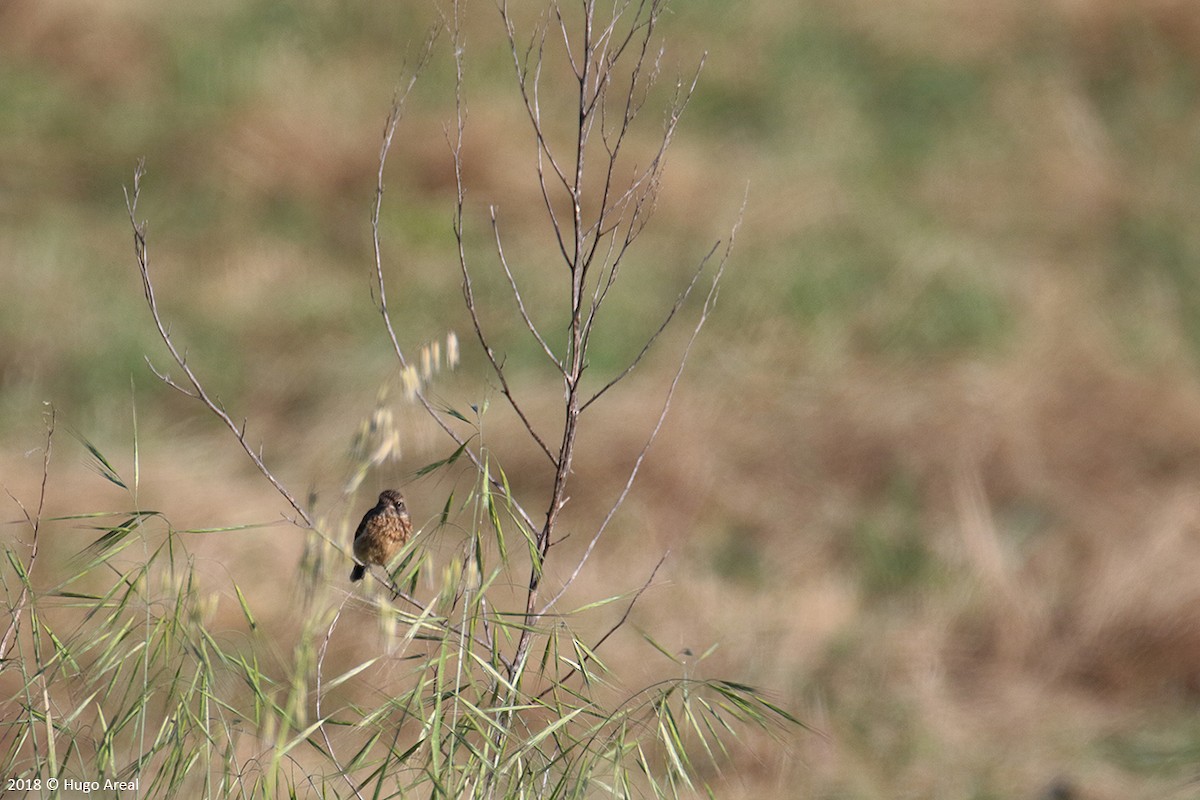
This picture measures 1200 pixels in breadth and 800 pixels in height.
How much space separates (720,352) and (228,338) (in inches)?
96.8

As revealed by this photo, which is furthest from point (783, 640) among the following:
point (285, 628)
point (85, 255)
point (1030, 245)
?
point (85, 255)

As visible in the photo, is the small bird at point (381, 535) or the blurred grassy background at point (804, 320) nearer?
the small bird at point (381, 535)

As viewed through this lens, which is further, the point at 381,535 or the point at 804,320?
the point at 804,320

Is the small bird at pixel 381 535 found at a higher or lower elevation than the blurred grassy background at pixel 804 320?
lower

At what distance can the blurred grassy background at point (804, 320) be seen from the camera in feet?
18.1

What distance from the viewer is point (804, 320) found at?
25.0 feet

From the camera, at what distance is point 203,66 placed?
8.70 m

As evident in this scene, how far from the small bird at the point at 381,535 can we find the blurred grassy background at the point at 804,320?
2257mm

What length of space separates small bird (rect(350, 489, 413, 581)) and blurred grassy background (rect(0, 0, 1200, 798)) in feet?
7.41

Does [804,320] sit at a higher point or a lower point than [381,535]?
higher

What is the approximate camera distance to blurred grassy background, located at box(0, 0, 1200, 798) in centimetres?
550

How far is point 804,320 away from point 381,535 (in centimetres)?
513

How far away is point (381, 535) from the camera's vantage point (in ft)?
9.02

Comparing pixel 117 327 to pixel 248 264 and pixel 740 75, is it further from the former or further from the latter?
pixel 740 75
